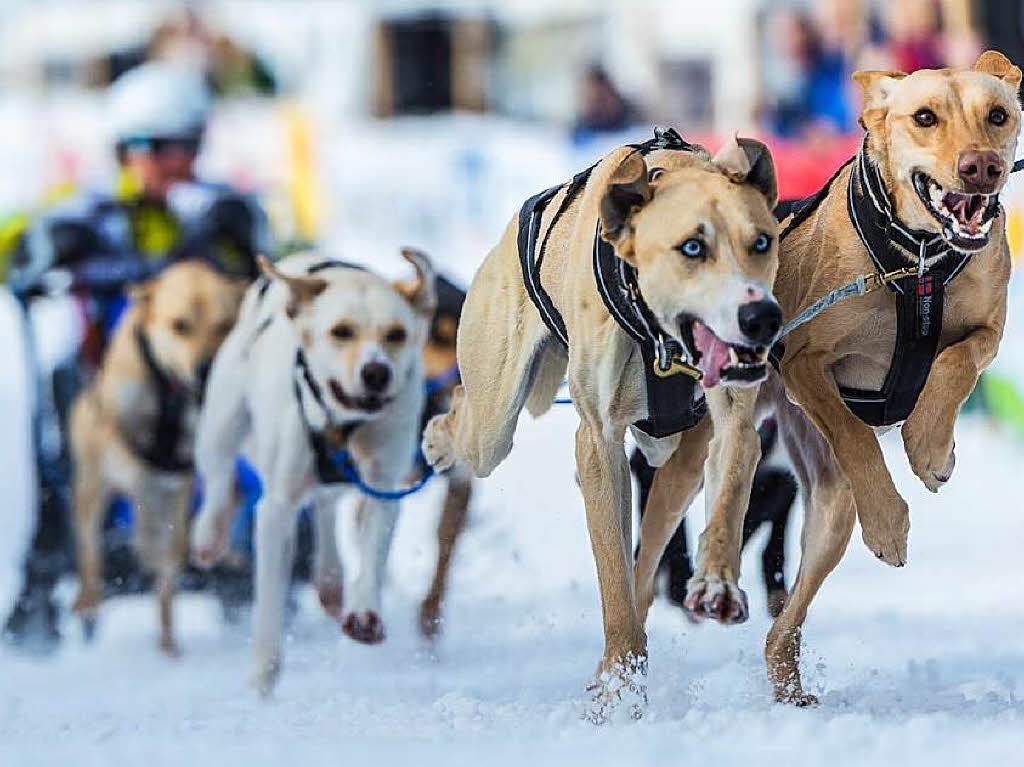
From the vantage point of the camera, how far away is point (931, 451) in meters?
3.95

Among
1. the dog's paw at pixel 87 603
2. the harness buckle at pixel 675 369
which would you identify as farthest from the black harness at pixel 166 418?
the harness buckle at pixel 675 369

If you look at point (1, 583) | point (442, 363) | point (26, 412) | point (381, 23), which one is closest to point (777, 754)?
point (442, 363)

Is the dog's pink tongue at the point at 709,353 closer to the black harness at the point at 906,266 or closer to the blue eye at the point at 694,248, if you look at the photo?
the blue eye at the point at 694,248

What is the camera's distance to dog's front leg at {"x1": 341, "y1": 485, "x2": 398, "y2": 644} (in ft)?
18.4

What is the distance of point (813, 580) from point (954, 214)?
1.02 meters

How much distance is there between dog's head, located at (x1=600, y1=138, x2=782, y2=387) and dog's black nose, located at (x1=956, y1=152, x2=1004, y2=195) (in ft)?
1.22

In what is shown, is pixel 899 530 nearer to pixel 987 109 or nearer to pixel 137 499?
pixel 987 109

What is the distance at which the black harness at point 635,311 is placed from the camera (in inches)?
154

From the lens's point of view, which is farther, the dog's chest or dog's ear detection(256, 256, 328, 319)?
A: the dog's chest

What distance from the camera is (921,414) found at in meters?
3.98

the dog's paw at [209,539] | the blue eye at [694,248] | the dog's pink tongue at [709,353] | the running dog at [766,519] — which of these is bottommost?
the dog's paw at [209,539]

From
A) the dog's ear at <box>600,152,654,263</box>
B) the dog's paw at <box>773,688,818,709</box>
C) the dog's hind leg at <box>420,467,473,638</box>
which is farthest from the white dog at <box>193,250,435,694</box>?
the dog's ear at <box>600,152,654,263</box>

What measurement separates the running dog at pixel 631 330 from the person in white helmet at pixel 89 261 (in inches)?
115

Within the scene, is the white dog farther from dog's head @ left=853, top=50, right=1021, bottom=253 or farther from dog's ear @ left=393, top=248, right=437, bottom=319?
dog's head @ left=853, top=50, right=1021, bottom=253
